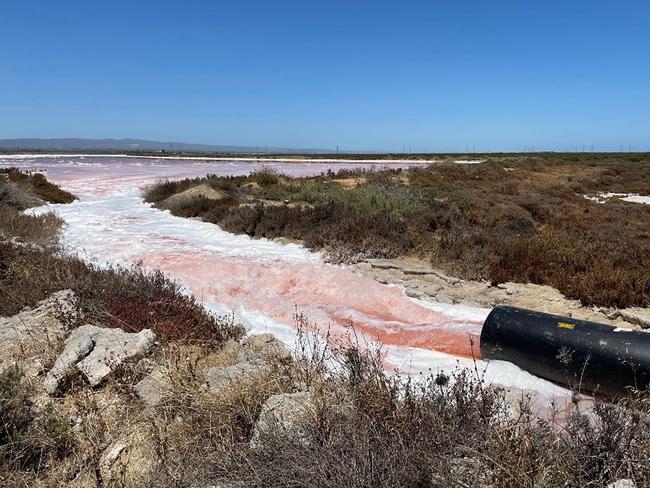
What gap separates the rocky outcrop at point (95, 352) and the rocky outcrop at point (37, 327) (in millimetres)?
342

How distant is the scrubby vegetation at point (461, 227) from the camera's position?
905 cm

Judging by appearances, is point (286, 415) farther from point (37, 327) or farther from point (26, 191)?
point (26, 191)

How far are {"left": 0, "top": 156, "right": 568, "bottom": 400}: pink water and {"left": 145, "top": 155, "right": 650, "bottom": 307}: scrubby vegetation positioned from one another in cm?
104

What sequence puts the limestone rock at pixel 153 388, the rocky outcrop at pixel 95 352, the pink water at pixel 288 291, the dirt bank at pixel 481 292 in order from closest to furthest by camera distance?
the limestone rock at pixel 153 388 → the rocky outcrop at pixel 95 352 → the pink water at pixel 288 291 → the dirt bank at pixel 481 292

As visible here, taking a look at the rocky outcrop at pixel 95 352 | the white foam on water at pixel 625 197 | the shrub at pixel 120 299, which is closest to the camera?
the rocky outcrop at pixel 95 352

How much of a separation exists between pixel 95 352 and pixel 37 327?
1.30 metres

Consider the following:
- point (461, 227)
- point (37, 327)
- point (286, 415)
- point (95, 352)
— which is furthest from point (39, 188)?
point (286, 415)

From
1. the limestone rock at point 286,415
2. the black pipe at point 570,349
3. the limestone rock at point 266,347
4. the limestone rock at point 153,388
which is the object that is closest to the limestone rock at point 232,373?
the limestone rock at point 266,347

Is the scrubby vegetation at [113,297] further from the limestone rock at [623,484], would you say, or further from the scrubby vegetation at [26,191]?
the scrubby vegetation at [26,191]

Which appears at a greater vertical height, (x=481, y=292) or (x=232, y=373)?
(x=232, y=373)

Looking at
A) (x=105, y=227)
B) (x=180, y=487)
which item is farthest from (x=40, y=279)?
(x=105, y=227)

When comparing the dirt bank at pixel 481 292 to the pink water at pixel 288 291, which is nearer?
the pink water at pixel 288 291

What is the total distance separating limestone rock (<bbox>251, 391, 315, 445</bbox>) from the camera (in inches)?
128

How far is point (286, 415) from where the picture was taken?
350cm
